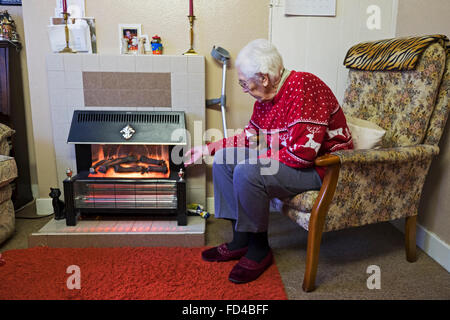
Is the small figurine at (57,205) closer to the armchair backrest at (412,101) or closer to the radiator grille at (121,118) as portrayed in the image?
the radiator grille at (121,118)

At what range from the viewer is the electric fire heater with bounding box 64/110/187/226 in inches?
77.5

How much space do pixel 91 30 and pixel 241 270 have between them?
1659mm

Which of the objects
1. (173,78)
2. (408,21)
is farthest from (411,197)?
(173,78)

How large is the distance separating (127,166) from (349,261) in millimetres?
1333

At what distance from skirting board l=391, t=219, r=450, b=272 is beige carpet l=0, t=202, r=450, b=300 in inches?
1.2

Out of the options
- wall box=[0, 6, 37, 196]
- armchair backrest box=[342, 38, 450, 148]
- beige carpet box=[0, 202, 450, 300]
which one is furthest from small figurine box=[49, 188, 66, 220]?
armchair backrest box=[342, 38, 450, 148]

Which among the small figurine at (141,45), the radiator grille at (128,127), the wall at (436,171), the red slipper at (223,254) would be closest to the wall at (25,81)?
the radiator grille at (128,127)

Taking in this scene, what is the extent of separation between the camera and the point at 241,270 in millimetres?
1568

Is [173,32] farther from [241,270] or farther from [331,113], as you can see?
[241,270]

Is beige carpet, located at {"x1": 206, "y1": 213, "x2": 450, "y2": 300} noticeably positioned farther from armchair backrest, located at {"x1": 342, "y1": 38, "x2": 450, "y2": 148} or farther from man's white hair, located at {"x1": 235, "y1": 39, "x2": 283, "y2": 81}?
man's white hair, located at {"x1": 235, "y1": 39, "x2": 283, "y2": 81}

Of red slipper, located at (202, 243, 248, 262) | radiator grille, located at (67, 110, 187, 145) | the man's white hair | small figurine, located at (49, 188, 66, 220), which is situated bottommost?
red slipper, located at (202, 243, 248, 262)

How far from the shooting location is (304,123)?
137cm

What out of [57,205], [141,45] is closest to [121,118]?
[141,45]

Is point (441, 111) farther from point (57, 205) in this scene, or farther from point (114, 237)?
point (57, 205)
